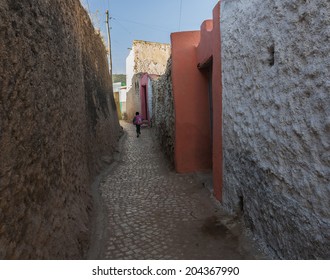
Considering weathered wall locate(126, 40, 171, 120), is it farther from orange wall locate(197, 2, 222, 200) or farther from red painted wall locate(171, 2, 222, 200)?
orange wall locate(197, 2, 222, 200)

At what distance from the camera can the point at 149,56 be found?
24062 mm

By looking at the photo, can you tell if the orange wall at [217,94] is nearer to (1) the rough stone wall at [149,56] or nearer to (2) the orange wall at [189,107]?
(2) the orange wall at [189,107]

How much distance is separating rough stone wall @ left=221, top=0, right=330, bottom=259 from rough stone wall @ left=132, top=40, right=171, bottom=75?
19.1 metres

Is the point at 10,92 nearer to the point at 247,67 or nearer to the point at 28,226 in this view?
the point at 28,226

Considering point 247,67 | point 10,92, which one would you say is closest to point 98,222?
point 10,92

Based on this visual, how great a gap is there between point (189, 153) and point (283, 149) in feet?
15.2

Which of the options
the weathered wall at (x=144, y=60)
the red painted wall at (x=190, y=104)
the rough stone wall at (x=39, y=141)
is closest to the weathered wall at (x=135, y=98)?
the weathered wall at (x=144, y=60)

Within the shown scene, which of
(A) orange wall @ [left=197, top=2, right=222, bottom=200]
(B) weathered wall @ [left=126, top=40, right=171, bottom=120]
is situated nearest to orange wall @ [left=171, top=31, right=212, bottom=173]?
(A) orange wall @ [left=197, top=2, right=222, bottom=200]

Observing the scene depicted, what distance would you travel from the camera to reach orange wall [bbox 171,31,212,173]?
780 centimetres

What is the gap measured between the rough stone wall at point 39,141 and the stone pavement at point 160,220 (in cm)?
56

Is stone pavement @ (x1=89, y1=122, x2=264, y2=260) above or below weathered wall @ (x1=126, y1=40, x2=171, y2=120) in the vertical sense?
below

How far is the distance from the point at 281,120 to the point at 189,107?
4.50 metres

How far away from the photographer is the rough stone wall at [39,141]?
2.65 m

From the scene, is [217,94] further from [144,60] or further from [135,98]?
[144,60]
